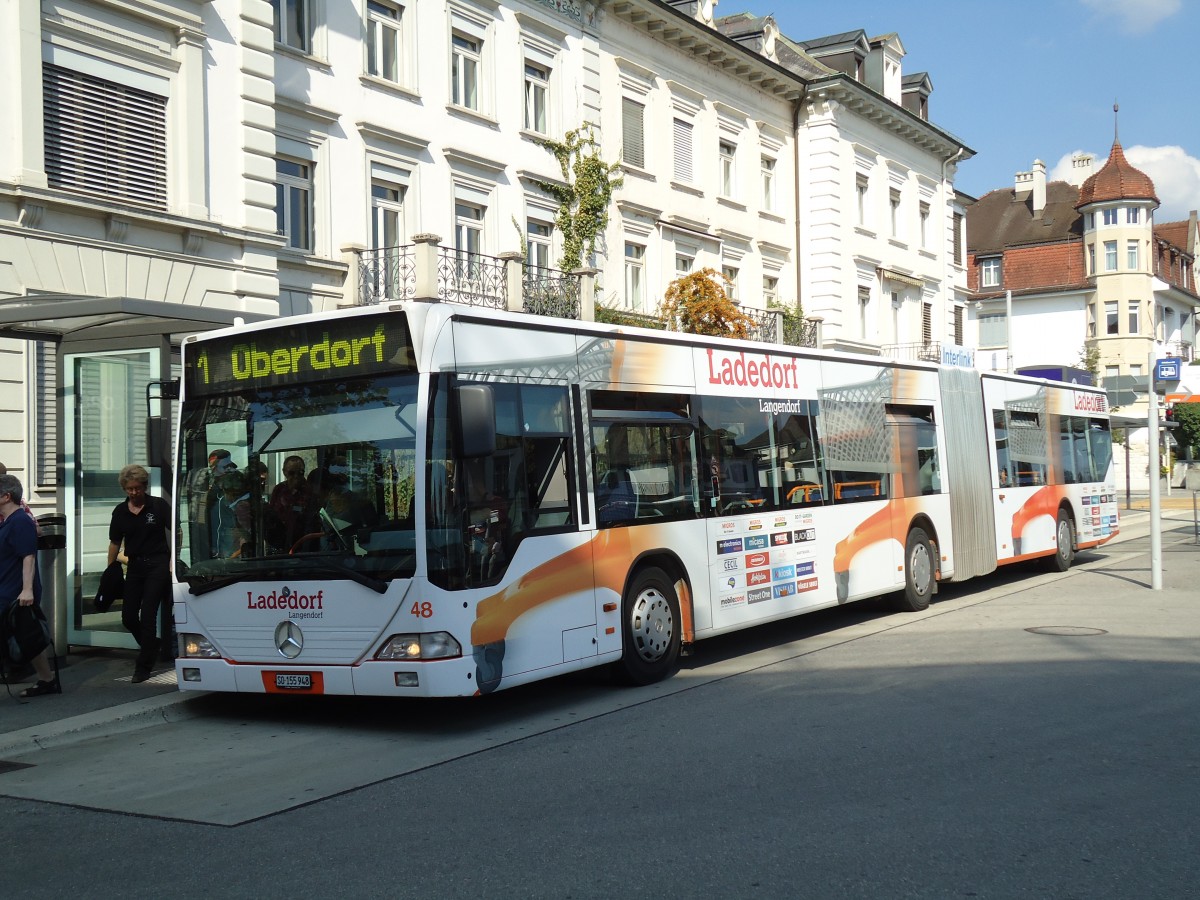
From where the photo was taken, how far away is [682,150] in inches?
1203

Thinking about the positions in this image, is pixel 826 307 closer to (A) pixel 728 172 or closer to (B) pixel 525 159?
(A) pixel 728 172

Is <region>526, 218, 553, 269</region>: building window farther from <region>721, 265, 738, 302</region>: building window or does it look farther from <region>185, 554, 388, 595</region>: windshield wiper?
<region>185, 554, 388, 595</region>: windshield wiper

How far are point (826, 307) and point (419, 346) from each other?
27.3 meters

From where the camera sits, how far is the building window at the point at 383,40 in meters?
22.1

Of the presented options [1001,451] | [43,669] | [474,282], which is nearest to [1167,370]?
[1001,451]

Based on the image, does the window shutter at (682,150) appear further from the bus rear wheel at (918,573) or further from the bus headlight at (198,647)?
the bus headlight at (198,647)

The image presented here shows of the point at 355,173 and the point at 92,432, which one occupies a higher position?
the point at 355,173

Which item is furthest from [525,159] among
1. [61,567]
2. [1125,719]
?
[1125,719]

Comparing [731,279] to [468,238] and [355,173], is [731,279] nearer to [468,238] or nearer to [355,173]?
[468,238]

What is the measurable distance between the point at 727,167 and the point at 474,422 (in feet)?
83.7

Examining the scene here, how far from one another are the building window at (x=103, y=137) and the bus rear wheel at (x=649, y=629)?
9419mm

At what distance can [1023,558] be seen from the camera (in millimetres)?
19328

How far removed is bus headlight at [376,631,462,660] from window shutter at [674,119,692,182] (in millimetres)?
22944

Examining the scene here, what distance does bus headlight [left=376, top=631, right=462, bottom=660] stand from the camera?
877cm
